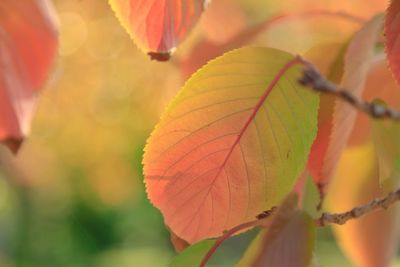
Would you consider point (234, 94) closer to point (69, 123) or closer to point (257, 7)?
point (257, 7)

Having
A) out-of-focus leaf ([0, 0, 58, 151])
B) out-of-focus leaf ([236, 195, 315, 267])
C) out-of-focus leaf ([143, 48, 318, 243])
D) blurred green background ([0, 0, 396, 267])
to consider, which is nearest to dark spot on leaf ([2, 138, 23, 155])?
out-of-focus leaf ([0, 0, 58, 151])

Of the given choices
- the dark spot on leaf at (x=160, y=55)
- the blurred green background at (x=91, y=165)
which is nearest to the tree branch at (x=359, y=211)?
the dark spot on leaf at (x=160, y=55)

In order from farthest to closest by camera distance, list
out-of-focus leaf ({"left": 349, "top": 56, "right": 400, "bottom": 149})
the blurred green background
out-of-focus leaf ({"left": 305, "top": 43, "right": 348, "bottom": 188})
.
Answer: the blurred green background → out-of-focus leaf ({"left": 349, "top": 56, "right": 400, "bottom": 149}) → out-of-focus leaf ({"left": 305, "top": 43, "right": 348, "bottom": 188})

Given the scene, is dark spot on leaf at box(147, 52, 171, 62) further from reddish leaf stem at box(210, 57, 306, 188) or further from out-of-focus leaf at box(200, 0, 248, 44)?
out-of-focus leaf at box(200, 0, 248, 44)

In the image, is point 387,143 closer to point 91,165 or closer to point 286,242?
point 286,242

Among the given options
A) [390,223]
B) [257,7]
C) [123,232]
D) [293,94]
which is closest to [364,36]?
[293,94]

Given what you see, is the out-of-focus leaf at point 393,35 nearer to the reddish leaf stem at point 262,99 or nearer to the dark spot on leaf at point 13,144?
the reddish leaf stem at point 262,99
